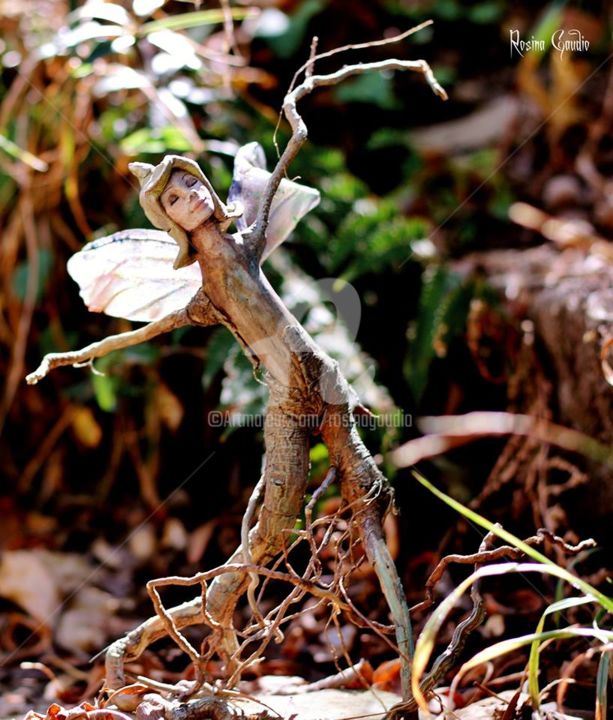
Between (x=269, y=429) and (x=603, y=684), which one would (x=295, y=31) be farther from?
(x=603, y=684)

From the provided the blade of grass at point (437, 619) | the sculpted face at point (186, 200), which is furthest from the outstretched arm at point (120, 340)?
the blade of grass at point (437, 619)

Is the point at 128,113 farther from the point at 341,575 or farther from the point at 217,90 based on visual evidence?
the point at 341,575

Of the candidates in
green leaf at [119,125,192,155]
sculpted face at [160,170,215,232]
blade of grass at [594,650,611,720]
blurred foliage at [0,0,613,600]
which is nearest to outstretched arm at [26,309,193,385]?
sculpted face at [160,170,215,232]

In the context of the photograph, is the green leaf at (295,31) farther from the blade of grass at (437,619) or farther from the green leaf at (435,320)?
the blade of grass at (437,619)

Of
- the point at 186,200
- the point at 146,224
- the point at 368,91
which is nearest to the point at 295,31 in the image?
the point at 368,91

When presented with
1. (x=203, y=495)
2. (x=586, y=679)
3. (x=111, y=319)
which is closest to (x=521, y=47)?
(x=111, y=319)

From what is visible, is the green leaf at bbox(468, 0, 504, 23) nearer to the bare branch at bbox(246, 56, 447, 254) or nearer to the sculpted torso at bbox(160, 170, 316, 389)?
the bare branch at bbox(246, 56, 447, 254)
